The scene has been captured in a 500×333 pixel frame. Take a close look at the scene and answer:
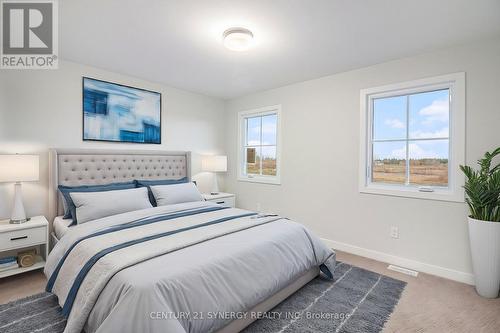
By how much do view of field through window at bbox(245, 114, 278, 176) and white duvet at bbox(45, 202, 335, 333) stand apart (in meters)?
1.98

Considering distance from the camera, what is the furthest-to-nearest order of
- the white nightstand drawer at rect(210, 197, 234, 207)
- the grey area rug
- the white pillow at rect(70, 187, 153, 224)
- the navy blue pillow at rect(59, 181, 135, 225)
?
the white nightstand drawer at rect(210, 197, 234, 207), the navy blue pillow at rect(59, 181, 135, 225), the white pillow at rect(70, 187, 153, 224), the grey area rug

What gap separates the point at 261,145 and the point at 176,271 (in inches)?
125

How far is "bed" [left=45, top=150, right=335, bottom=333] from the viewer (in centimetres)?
137

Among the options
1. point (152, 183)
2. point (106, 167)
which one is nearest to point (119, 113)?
point (106, 167)

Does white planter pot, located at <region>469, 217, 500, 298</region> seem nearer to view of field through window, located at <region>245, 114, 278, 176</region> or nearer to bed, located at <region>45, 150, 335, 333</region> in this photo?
bed, located at <region>45, 150, 335, 333</region>

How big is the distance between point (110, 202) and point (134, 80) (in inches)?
73.2

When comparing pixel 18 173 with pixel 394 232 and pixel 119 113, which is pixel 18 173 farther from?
pixel 394 232

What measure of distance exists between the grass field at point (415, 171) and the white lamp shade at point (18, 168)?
3.88 m

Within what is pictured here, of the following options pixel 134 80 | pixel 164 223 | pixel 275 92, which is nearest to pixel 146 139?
pixel 134 80

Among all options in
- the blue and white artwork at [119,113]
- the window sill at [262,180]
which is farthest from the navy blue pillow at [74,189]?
the window sill at [262,180]

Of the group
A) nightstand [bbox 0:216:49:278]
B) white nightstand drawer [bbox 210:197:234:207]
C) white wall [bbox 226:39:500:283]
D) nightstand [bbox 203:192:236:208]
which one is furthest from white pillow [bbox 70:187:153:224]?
white wall [bbox 226:39:500:283]

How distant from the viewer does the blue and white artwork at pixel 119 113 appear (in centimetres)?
317

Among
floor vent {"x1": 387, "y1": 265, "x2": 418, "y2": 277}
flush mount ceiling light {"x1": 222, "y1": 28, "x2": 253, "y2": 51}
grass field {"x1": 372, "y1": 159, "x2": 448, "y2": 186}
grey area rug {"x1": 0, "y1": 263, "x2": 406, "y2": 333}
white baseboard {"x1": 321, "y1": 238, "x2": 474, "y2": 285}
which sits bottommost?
grey area rug {"x1": 0, "y1": 263, "x2": 406, "y2": 333}

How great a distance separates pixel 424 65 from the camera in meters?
2.71
